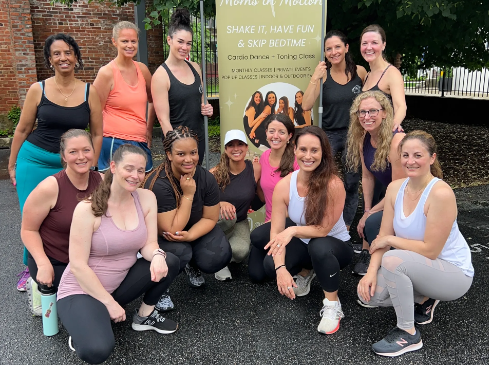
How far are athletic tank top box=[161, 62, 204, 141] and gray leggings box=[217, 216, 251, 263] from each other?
0.86m

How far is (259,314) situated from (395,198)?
1206 mm

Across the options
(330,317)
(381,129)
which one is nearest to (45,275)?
(330,317)

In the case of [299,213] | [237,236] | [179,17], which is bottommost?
[237,236]

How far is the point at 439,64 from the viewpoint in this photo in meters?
8.74

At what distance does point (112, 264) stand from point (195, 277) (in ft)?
3.29

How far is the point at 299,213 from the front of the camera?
2932 millimetres

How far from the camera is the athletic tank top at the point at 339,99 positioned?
3.91 meters

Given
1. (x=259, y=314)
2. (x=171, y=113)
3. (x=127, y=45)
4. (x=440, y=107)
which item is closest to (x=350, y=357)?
(x=259, y=314)

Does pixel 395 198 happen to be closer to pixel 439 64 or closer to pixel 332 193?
pixel 332 193

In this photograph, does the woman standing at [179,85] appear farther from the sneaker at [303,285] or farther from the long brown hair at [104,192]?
the sneaker at [303,285]

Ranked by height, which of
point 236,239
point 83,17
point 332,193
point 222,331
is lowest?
point 222,331

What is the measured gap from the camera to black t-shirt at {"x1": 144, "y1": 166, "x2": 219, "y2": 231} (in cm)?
294

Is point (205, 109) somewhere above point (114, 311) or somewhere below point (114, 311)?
above

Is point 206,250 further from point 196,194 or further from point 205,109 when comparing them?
point 205,109
